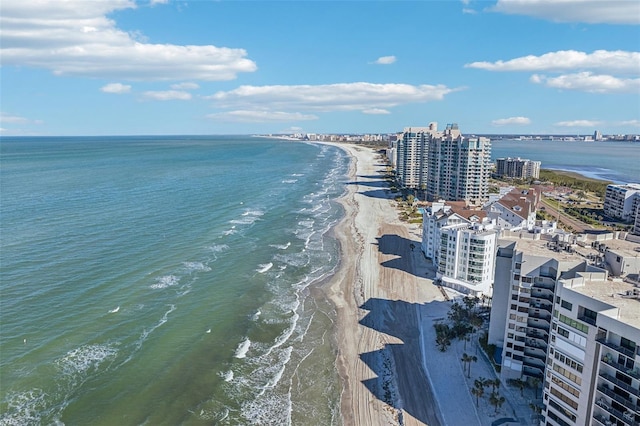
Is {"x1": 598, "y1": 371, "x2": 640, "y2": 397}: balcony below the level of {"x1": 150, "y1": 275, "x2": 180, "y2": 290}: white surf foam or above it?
above

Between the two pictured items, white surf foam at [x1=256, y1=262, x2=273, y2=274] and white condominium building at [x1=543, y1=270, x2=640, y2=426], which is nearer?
white condominium building at [x1=543, y1=270, x2=640, y2=426]

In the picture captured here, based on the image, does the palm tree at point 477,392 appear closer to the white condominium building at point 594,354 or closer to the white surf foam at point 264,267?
the white condominium building at point 594,354

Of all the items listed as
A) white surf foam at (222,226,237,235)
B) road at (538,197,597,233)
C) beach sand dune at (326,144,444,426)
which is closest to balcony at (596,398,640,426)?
beach sand dune at (326,144,444,426)

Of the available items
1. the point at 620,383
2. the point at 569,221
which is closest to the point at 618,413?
the point at 620,383

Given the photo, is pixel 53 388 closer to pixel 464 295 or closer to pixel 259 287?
pixel 259 287

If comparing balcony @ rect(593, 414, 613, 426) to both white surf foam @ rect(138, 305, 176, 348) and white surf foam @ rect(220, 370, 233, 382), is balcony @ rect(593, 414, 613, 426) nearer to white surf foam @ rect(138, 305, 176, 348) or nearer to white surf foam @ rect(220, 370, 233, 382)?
white surf foam @ rect(220, 370, 233, 382)

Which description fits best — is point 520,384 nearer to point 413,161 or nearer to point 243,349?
point 243,349

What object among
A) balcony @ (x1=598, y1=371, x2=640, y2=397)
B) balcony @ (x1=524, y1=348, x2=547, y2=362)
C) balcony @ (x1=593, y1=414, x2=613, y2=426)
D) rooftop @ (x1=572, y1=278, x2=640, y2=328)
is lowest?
balcony @ (x1=524, y1=348, x2=547, y2=362)

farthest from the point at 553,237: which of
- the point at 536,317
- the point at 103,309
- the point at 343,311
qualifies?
the point at 103,309
